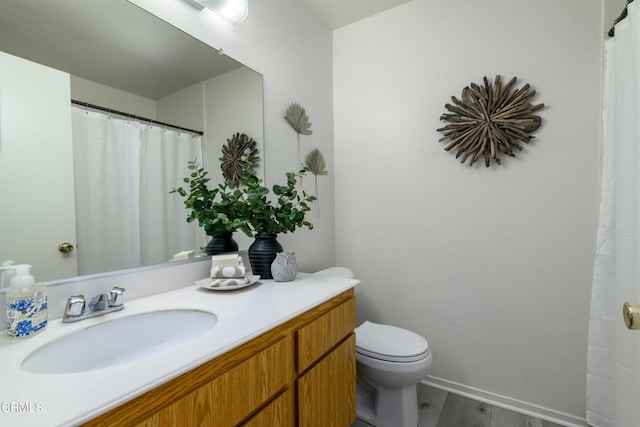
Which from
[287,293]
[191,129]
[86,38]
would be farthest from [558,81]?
[86,38]

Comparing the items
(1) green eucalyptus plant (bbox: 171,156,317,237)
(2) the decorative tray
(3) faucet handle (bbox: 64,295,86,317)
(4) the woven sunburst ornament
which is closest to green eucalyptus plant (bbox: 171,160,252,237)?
(1) green eucalyptus plant (bbox: 171,156,317,237)

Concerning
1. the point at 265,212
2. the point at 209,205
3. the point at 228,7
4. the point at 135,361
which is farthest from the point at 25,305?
the point at 228,7

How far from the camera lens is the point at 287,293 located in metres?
1.15

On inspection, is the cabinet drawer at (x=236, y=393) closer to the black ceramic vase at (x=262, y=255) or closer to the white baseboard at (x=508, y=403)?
the black ceramic vase at (x=262, y=255)

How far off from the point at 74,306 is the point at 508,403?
2.20 metres

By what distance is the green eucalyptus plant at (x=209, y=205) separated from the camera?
1.32 m

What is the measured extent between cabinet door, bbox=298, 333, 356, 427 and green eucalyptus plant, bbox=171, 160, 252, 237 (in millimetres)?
648

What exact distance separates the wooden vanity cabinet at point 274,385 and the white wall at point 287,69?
0.74 meters

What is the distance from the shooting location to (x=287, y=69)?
6.02ft

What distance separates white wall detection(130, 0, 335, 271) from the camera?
4.58ft

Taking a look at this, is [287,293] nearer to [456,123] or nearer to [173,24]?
[173,24]

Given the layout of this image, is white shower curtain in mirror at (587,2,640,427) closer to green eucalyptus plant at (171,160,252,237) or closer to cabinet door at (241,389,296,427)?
cabinet door at (241,389,296,427)

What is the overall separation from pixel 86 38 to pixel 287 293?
119cm

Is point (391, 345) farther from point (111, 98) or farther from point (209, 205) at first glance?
point (111, 98)
